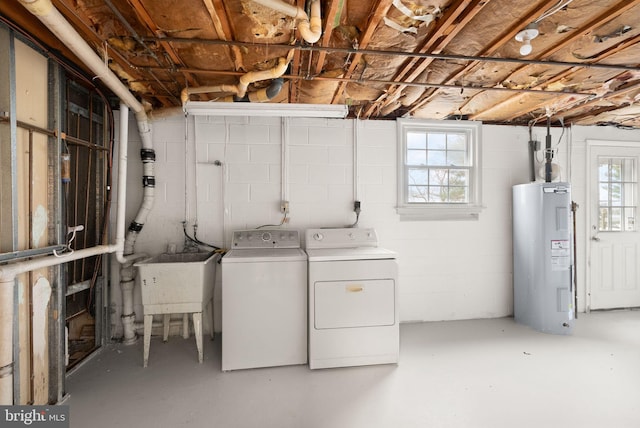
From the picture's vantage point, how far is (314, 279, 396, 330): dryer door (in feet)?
7.39

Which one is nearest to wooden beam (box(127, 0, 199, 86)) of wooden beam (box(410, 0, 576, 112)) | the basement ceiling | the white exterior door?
the basement ceiling

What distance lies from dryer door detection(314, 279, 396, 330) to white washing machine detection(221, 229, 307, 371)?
0.16 meters

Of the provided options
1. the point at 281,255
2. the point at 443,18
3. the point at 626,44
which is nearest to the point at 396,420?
the point at 281,255

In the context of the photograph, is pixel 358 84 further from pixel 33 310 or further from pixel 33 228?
pixel 33 310

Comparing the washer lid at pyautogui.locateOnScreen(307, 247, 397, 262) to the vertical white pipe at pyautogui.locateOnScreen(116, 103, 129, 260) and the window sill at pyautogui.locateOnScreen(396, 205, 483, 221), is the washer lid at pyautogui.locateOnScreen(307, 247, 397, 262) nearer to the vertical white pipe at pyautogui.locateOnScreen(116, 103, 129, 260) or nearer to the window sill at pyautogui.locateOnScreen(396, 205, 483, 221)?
the window sill at pyautogui.locateOnScreen(396, 205, 483, 221)

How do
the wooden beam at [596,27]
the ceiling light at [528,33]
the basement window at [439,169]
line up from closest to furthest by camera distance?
the wooden beam at [596,27] < the ceiling light at [528,33] < the basement window at [439,169]

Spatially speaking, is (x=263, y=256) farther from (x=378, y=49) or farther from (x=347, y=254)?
(x=378, y=49)

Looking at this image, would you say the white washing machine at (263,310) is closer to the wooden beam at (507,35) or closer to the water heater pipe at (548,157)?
the wooden beam at (507,35)

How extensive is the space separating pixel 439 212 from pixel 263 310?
2211 millimetres

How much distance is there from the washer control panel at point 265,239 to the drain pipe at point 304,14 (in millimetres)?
1715

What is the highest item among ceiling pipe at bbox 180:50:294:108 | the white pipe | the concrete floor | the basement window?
ceiling pipe at bbox 180:50:294:108

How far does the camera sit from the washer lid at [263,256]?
225 cm

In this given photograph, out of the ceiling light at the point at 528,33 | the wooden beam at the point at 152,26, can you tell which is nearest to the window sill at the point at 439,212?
the ceiling light at the point at 528,33

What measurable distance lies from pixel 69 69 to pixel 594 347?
15.9 feet
